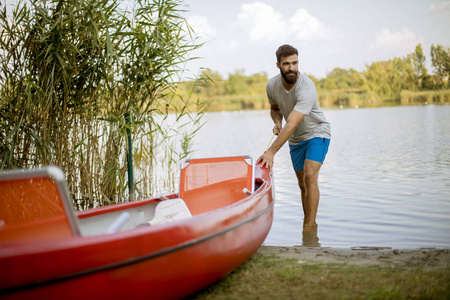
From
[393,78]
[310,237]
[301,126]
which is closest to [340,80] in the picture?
[393,78]

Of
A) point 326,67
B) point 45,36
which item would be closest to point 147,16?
point 45,36

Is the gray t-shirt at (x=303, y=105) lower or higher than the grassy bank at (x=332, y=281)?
higher

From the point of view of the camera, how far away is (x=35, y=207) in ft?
11.9

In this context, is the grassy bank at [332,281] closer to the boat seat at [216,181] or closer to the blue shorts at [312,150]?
the boat seat at [216,181]

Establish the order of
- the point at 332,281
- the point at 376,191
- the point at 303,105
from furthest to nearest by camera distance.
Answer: the point at 376,191 → the point at 303,105 → the point at 332,281

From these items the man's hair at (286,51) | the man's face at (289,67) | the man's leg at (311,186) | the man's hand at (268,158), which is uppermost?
the man's hair at (286,51)

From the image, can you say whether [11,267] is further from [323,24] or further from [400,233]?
[323,24]

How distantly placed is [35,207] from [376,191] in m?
4.16

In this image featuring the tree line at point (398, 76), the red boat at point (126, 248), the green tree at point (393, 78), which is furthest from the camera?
the green tree at point (393, 78)

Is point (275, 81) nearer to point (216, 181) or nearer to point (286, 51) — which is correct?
point (286, 51)

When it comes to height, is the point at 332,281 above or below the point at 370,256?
above

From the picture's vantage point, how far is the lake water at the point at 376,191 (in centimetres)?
401

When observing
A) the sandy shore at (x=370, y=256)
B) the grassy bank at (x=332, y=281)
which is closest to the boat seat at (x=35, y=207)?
the grassy bank at (x=332, y=281)

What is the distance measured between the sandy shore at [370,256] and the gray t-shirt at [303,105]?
3.46ft
